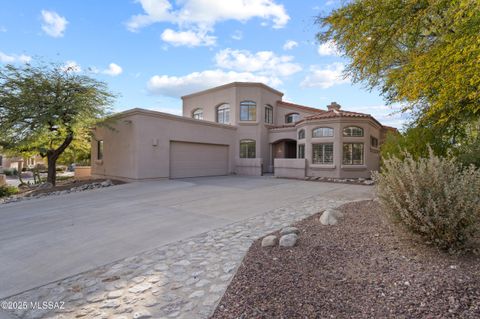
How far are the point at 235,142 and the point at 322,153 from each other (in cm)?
675

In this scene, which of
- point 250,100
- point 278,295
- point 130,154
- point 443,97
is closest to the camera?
point 278,295

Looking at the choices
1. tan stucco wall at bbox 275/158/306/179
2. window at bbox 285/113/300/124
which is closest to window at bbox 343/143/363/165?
tan stucco wall at bbox 275/158/306/179

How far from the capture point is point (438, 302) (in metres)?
2.31

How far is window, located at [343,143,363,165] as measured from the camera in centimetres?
1545

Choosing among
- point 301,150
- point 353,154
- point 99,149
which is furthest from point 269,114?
point 99,149

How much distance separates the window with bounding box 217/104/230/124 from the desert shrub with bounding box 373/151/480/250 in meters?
17.8

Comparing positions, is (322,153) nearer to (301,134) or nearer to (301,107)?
(301,134)

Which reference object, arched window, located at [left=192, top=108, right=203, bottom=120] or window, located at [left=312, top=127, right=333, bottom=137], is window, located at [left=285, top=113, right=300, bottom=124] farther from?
arched window, located at [left=192, top=108, right=203, bottom=120]

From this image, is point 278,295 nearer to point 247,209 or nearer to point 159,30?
point 247,209

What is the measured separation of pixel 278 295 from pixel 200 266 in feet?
4.37

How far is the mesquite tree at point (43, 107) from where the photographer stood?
11.7 m

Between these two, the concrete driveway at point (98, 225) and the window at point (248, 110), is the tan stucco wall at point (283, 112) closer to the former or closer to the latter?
the window at point (248, 110)

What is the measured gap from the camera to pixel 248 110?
20.4 metres

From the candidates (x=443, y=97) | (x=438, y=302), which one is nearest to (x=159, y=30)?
(x=443, y=97)
